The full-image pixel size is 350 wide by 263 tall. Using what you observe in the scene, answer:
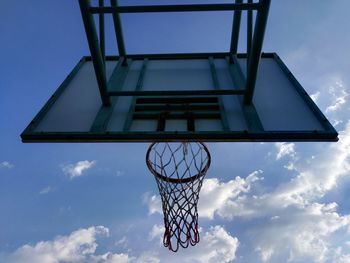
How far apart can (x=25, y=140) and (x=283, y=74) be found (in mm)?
3313

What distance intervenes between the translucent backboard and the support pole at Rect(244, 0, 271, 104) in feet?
0.27

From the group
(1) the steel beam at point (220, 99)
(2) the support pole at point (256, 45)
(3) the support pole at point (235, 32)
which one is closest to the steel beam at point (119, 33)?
(1) the steel beam at point (220, 99)

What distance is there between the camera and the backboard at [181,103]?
328cm

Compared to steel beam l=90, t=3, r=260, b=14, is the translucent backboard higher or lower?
lower

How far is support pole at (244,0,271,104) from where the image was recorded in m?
3.42

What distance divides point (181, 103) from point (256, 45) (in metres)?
1.07

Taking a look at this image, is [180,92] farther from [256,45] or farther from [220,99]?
[256,45]

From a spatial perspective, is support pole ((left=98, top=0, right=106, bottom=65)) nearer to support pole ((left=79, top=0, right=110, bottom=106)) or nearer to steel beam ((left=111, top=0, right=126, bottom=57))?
support pole ((left=79, top=0, right=110, bottom=106))

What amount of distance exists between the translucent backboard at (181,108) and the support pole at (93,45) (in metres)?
0.14

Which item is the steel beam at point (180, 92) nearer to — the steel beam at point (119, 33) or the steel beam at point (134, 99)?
the steel beam at point (134, 99)

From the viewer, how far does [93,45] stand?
3.62 metres

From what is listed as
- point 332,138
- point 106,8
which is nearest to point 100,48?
point 106,8

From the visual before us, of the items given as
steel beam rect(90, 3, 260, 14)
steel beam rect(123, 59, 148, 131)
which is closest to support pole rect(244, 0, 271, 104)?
steel beam rect(90, 3, 260, 14)

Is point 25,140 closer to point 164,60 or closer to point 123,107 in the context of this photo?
point 123,107
